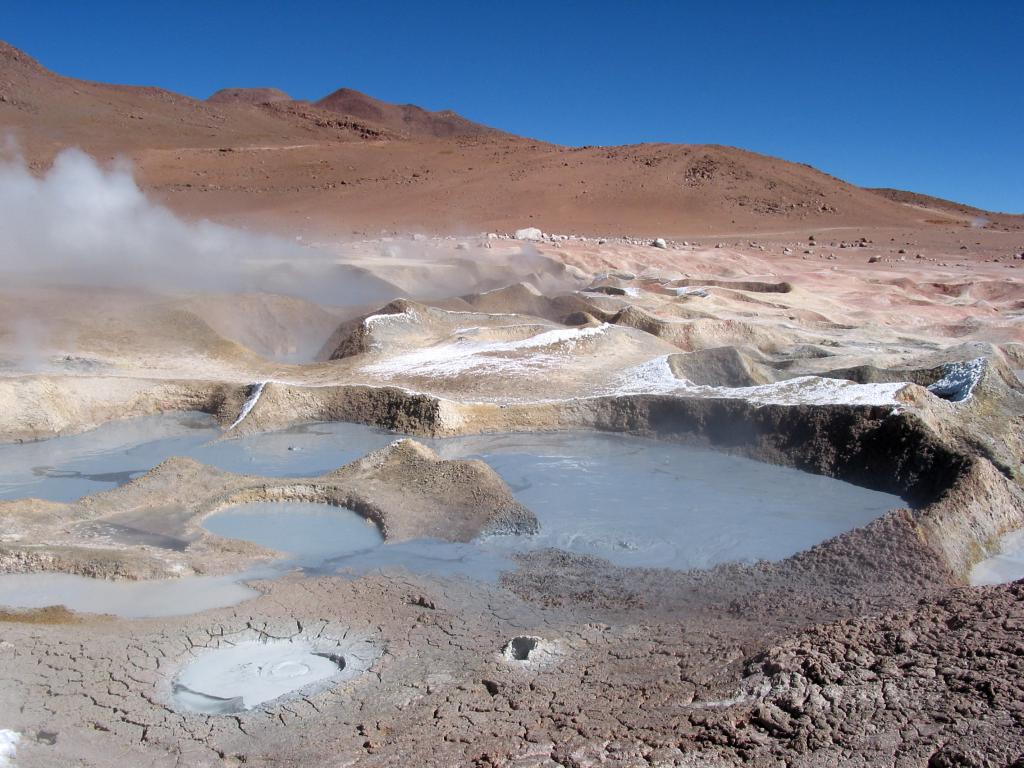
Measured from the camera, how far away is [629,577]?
5070 millimetres

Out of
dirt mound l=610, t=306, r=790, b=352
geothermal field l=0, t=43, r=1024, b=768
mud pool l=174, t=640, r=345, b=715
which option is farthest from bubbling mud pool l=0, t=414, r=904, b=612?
dirt mound l=610, t=306, r=790, b=352

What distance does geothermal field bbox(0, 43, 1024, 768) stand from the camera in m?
3.37

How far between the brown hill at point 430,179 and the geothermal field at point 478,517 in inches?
751

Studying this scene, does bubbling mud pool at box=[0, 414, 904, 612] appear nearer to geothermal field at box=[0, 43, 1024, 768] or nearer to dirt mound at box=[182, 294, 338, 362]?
geothermal field at box=[0, 43, 1024, 768]

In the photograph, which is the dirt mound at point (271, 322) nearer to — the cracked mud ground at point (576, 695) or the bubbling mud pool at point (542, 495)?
the bubbling mud pool at point (542, 495)

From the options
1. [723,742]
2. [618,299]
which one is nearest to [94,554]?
[723,742]

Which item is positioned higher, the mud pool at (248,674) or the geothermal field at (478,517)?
the geothermal field at (478,517)

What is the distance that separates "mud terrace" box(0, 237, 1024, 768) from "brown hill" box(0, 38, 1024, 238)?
2307 cm

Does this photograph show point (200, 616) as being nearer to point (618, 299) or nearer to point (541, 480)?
point (541, 480)

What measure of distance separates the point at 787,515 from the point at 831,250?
25340 mm

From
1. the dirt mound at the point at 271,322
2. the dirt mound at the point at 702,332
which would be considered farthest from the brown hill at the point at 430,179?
the dirt mound at the point at 702,332

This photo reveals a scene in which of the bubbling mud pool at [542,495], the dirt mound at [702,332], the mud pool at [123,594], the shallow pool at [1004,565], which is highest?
the dirt mound at [702,332]

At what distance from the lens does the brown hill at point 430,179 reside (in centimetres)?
3569

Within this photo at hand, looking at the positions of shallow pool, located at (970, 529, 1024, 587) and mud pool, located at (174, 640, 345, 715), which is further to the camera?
shallow pool, located at (970, 529, 1024, 587)
